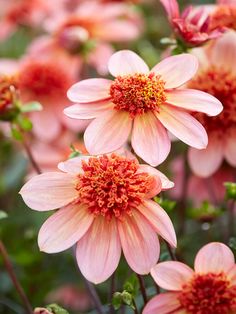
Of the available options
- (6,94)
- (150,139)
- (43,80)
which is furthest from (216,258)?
(43,80)

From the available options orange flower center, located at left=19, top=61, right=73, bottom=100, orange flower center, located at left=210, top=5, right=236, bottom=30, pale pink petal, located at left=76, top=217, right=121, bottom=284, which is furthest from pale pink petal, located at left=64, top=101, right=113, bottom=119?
orange flower center, located at left=19, top=61, right=73, bottom=100

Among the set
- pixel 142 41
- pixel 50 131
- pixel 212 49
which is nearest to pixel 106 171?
pixel 212 49

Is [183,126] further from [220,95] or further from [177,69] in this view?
[220,95]

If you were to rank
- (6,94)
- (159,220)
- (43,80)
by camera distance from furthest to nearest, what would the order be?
(43,80) < (6,94) < (159,220)

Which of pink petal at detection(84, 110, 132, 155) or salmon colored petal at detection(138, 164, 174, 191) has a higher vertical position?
pink petal at detection(84, 110, 132, 155)

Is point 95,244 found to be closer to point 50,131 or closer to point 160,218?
point 160,218

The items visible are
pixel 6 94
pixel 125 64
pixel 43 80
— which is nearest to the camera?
pixel 125 64

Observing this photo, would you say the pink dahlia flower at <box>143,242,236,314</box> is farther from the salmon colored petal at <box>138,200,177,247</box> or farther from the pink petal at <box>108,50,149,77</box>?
the pink petal at <box>108,50,149,77</box>
